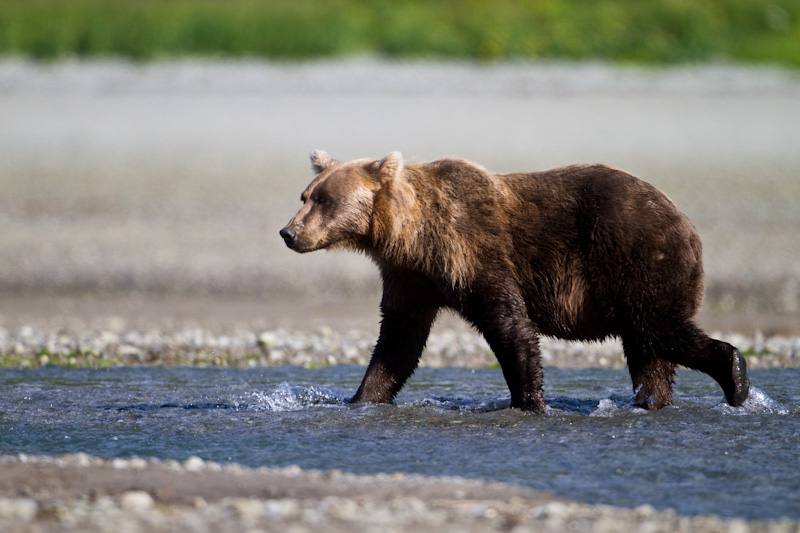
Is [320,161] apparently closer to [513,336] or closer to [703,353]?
[513,336]

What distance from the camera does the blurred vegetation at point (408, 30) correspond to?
24.6 metres

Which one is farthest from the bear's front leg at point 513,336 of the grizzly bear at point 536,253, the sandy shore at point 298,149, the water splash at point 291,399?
the sandy shore at point 298,149

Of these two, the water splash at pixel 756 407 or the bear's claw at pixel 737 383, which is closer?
the bear's claw at pixel 737 383

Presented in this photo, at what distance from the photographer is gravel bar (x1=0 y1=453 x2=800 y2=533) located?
4617 millimetres

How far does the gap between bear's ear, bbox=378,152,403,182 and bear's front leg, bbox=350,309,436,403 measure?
0.84 m

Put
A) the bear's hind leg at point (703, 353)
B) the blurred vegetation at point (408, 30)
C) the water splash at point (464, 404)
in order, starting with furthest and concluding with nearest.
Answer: the blurred vegetation at point (408, 30) < the water splash at point (464, 404) < the bear's hind leg at point (703, 353)

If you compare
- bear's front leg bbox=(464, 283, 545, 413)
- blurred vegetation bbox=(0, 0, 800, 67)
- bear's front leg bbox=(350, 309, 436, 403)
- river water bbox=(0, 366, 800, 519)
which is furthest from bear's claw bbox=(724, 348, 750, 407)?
blurred vegetation bbox=(0, 0, 800, 67)

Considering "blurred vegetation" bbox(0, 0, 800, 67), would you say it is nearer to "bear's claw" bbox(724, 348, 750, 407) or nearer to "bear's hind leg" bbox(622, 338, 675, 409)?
"bear's hind leg" bbox(622, 338, 675, 409)

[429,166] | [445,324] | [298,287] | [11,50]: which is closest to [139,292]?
[298,287]

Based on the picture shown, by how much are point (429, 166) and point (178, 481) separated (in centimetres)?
261

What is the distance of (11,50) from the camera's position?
80.2 ft

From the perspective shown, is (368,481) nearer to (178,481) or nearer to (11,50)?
(178,481)

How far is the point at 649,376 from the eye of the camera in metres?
6.77

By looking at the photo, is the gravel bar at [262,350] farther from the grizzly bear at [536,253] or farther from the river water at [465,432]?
the grizzly bear at [536,253]
